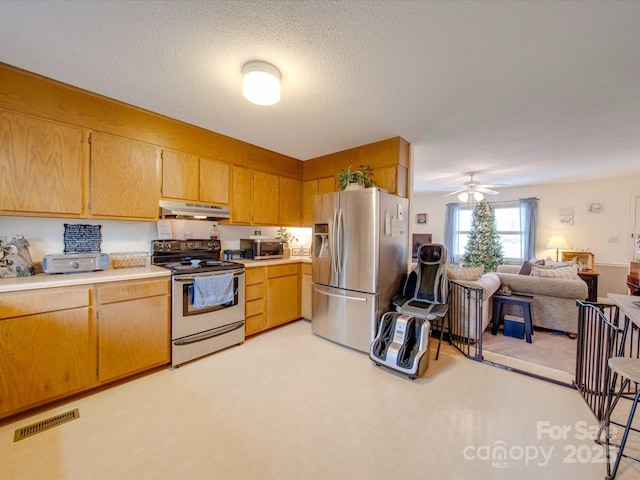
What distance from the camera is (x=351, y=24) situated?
146 cm

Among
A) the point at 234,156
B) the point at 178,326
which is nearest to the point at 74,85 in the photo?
the point at 234,156

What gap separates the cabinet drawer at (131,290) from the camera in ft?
6.79

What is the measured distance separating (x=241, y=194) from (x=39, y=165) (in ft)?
5.86

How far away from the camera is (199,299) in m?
2.55

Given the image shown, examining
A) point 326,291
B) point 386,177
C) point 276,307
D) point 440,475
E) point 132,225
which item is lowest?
point 440,475

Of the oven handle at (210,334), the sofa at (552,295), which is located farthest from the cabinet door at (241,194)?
the sofa at (552,295)

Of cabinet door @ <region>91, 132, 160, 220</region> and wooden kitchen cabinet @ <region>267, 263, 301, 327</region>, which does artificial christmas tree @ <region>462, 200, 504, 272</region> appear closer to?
wooden kitchen cabinet @ <region>267, 263, 301, 327</region>

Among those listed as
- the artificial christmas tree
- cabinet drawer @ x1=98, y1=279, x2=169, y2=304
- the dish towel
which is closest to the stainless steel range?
the dish towel

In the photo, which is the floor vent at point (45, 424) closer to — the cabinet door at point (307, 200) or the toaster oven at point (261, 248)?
the toaster oven at point (261, 248)

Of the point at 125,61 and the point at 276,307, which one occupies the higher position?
the point at 125,61

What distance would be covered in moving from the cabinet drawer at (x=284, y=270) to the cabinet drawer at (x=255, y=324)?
1.77 feet

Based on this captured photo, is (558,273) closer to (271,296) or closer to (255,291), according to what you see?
(271,296)

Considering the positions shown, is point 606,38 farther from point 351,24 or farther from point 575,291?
point 575,291

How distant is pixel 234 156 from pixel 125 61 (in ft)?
4.93
